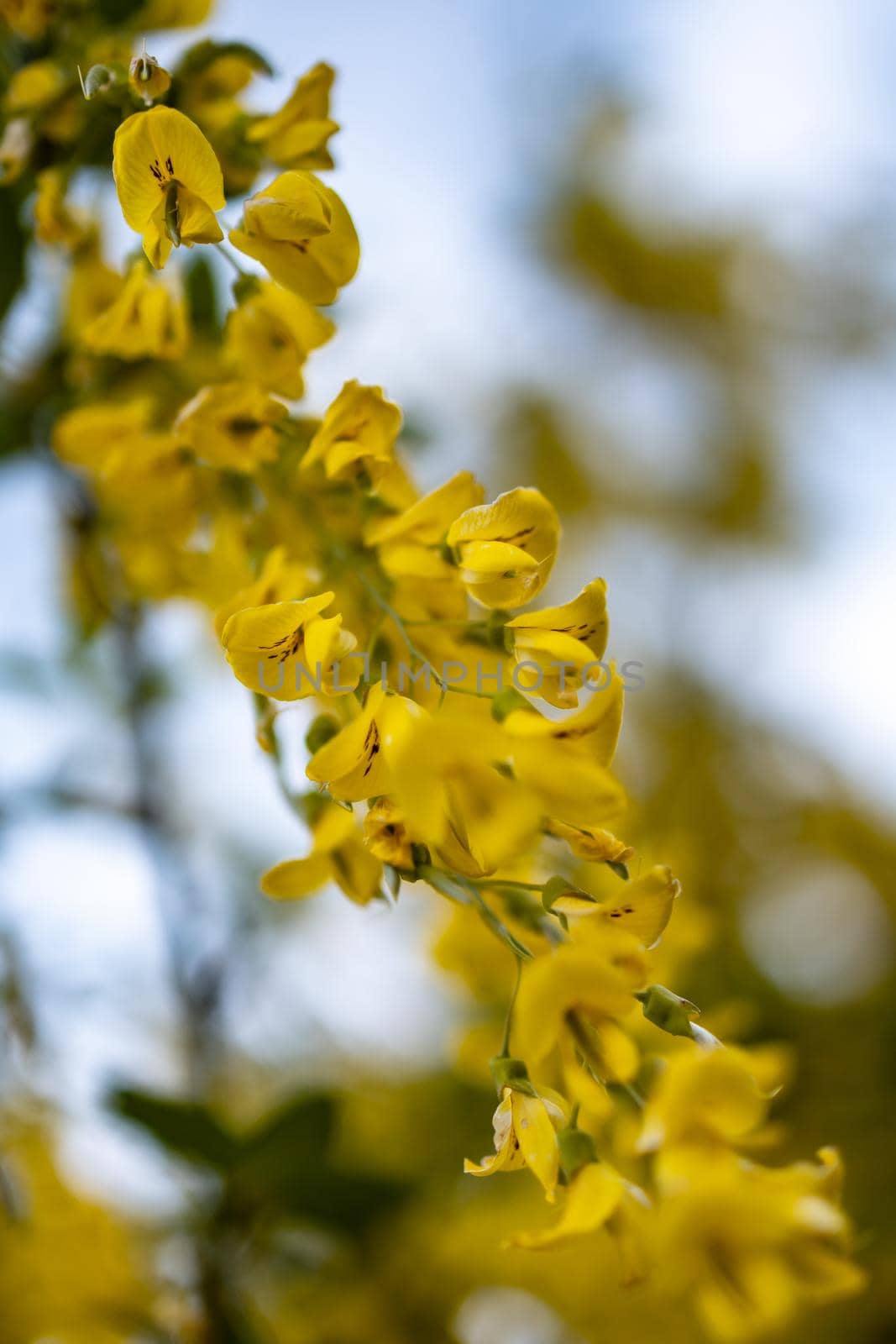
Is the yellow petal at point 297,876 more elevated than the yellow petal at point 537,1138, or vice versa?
the yellow petal at point 297,876

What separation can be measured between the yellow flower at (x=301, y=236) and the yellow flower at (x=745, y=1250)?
29cm

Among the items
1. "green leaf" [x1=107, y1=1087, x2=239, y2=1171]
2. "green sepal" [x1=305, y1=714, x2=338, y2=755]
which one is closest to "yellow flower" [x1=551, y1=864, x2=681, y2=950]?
"green sepal" [x1=305, y1=714, x2=338, y2=755]

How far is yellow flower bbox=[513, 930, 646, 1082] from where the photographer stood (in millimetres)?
268

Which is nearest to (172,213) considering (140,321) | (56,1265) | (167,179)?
(167,179)

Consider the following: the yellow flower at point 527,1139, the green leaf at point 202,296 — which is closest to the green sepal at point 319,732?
the yellow flower at point 527,1139

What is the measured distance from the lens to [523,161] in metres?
2.02

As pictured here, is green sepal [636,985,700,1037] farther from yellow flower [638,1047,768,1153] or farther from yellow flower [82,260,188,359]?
yellow flower [82,260,188,359]

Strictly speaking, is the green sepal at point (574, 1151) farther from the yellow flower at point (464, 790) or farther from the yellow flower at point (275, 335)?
the yellow flower at point (275, 335)

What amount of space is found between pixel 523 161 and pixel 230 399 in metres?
1.88

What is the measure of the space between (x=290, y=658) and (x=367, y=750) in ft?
0.14

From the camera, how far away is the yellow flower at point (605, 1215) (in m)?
0.25

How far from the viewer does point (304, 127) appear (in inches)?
15.4

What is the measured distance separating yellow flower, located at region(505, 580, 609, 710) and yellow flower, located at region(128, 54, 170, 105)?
0.66 ft

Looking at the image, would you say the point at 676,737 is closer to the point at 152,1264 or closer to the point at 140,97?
the point at 152,1264
